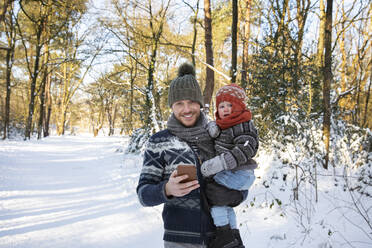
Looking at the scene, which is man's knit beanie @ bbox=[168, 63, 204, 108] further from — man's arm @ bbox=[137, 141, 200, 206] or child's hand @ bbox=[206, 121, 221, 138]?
man's arm @ bbox=[137, 141, 200, 206]

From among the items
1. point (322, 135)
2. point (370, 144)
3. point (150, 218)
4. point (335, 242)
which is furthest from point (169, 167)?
point (370, 144)

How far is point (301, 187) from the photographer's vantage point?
4.42 meters

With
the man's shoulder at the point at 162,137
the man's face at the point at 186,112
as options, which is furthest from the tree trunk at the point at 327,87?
the man's shoulder at the point at 162,137

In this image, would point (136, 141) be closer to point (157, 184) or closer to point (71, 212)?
point (71, 212)

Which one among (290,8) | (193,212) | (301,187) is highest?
(290,8)

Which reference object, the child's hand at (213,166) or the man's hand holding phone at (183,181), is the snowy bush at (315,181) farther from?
the man's hand holding phone at (183,181)

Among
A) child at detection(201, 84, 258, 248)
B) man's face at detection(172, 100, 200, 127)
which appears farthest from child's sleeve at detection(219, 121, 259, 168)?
man's face at detection(172, 100, 200, 127)

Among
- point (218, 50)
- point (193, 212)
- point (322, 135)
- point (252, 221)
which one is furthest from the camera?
point (218, 50)

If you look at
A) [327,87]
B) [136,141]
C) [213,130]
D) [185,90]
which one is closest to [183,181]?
[213,130]

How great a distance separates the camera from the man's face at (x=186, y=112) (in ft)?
4.93

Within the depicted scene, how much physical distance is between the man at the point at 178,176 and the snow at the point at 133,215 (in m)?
2.03

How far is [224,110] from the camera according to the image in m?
1.73

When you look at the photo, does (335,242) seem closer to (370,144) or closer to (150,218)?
(150,218)

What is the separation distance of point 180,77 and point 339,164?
5058 millimetres
